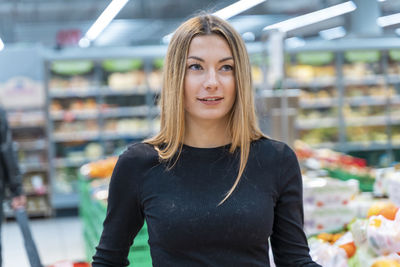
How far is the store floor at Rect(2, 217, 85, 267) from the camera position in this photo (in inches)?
246

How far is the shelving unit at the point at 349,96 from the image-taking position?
10242 mm

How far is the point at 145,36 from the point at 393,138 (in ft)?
52.0

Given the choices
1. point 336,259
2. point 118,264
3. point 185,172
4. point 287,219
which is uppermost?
point 185,172

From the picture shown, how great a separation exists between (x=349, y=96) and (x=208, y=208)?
9530 millimetres

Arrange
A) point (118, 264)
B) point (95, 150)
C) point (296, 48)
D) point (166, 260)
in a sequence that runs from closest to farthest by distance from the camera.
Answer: point (166, 260)
point (118, 264)
point (95, 150)
point (296, 48)

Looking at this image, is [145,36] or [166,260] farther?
[145,36]

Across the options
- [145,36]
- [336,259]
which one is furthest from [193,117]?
[145,36]

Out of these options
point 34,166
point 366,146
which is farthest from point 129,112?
point 366,146

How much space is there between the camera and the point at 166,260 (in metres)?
1.42

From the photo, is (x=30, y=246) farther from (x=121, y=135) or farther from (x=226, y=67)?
(x=121, y=135)

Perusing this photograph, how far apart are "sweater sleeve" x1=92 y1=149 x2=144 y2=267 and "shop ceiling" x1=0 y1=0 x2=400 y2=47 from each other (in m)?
10.4

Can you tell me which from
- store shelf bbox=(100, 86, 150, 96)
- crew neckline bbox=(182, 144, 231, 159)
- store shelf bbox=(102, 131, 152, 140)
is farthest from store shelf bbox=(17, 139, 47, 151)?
crew neckline bbox=(182, 144, 231, 159)

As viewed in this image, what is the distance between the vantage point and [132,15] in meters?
18.1

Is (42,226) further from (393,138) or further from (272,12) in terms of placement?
(272,12)
